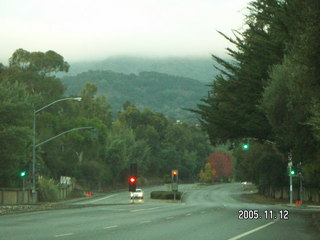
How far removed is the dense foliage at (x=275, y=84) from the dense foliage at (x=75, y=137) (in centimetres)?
1524

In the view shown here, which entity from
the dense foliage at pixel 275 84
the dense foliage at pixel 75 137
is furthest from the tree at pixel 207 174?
the dense foliage at pixel 275 84

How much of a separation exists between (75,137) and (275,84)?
7367 cm

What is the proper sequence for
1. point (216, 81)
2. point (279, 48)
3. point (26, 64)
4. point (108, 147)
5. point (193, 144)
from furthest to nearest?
point (193, 144), point (108, 147), point (26, 64), point (216, 81), point (279, 48)

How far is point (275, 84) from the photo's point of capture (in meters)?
27.4

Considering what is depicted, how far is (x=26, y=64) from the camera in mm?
101438

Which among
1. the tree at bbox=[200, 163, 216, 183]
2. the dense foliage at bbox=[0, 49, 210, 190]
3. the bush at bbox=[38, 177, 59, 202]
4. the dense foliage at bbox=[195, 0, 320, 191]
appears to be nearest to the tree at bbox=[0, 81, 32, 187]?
the dense foliage at bbox=[0, 49, 210, 190]

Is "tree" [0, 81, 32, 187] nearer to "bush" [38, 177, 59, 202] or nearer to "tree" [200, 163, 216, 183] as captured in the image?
"bush" [38, 177, 59, 202]

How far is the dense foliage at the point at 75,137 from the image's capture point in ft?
165

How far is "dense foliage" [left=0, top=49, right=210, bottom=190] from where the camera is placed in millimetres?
50438

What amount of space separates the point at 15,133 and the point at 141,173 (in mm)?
83720

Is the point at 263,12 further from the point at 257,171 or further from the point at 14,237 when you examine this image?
the point at 257,171

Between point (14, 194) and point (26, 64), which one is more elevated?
point (26, 64)

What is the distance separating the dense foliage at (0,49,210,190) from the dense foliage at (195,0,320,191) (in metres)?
15.2

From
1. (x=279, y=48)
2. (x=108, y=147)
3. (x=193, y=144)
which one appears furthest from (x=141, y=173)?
(x=279, y=48)
